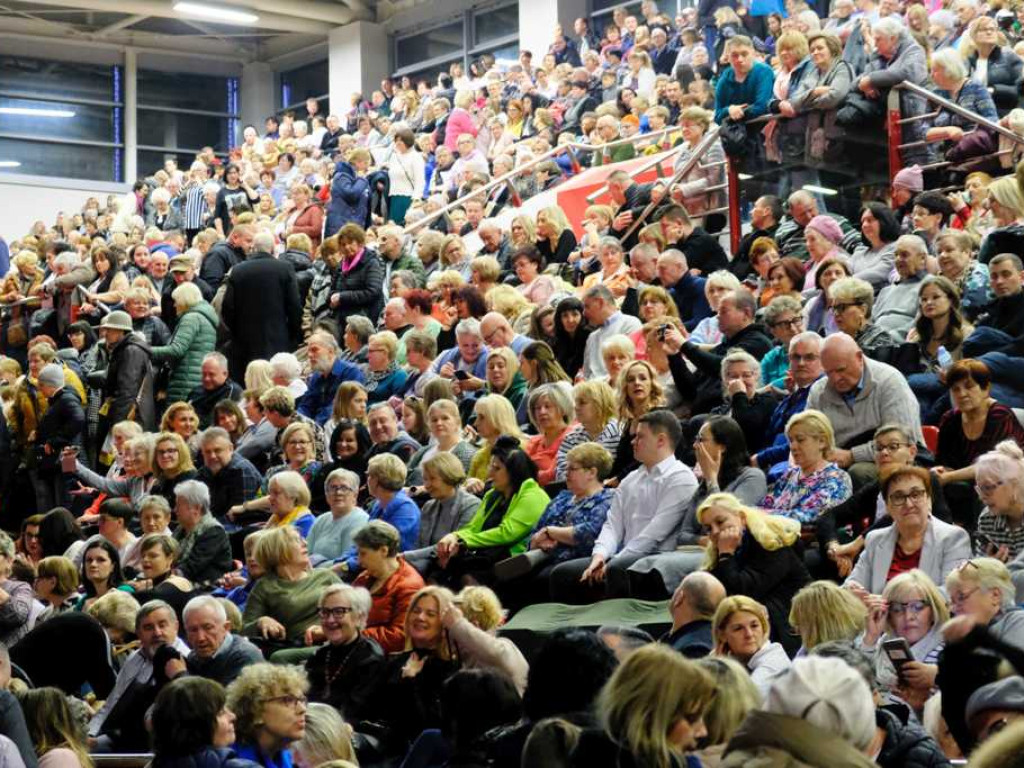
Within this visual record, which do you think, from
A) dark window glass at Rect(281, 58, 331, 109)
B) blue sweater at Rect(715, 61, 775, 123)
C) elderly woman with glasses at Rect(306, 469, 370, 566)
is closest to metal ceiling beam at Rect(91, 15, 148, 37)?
dark window glass at Rect(281, 58, 331, 109)

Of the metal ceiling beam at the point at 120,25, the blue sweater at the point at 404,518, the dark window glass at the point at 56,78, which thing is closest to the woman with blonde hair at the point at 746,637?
the blue sweater at the point at 404,518

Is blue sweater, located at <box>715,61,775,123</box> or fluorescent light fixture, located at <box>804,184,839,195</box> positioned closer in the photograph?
fluorescent light fixture, located at <box>804,184,839,195</box>

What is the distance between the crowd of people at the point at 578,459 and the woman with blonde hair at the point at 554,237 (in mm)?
45

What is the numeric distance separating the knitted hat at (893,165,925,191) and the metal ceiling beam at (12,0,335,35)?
18580 millimetres

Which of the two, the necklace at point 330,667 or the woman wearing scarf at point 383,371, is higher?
the woman wearing scarf at point 383,371

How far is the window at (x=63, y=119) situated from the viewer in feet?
99.5

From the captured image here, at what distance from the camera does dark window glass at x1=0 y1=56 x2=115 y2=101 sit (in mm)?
30531

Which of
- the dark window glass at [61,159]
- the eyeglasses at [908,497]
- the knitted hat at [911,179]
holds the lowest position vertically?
the eyeglasses at [908,497]

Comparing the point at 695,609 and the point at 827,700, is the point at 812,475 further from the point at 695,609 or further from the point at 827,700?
the point at 827,700

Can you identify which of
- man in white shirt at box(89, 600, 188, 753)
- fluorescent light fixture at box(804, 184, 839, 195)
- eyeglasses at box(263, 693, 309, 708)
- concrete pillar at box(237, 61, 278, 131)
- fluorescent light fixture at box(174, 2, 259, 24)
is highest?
fluorescent light fixture at box(174, 2, 259, 24)

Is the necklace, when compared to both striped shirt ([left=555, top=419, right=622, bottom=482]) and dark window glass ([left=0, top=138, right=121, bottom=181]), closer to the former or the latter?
striped shirt ([left=555, top=419, right=622, bottom=482])

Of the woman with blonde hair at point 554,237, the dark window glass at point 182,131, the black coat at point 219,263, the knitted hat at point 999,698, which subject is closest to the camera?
the knitted hat at point 999,698

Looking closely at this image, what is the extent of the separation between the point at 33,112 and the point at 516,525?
23471 mm

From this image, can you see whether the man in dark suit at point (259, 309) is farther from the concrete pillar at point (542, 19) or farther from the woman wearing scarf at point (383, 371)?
the concrete pillar at point (542, 19)
